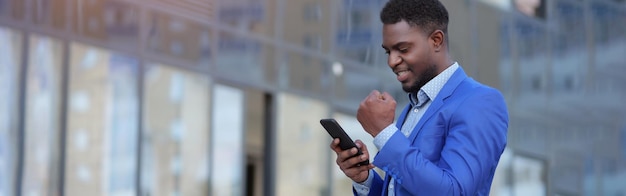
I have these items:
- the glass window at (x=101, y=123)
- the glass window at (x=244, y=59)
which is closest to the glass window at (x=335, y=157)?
the glass window at (x=244, y=59)

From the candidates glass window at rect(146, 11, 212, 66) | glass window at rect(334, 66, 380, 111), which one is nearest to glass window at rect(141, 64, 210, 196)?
glass window at rect(146, 11, 212, 66)

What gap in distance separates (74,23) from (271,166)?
398 cm

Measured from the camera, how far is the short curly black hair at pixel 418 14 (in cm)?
379

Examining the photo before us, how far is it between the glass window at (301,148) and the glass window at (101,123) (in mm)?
2830

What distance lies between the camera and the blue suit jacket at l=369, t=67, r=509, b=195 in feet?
11.8

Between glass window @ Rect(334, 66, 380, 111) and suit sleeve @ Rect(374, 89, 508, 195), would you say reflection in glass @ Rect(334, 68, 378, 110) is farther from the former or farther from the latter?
suit sleeve @ Rect(374, 89, 508, 195)

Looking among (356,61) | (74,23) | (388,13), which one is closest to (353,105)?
(356,61)

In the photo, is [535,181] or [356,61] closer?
[356,61]

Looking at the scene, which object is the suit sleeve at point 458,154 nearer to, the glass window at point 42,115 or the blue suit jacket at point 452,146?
the blue suit jacket at point 452,146

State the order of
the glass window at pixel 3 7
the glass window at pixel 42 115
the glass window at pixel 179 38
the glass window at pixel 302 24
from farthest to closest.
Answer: the glass window at pixel 302 24
the glass window at pixel 179 38
the glass window at pixel 42 115
the glass window at pixel 3 7

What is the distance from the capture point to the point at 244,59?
1512cm

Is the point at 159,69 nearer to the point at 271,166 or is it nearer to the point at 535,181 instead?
the point at 271,166

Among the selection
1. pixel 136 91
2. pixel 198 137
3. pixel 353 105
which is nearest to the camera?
pixel 136 91

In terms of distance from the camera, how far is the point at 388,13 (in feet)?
12.6
